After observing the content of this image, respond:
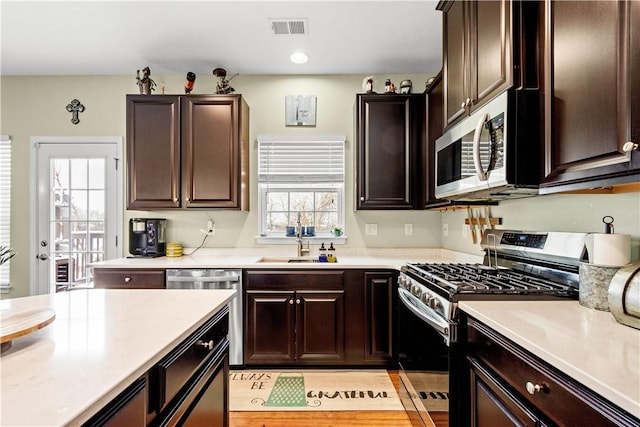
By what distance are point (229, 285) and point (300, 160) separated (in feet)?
4.82

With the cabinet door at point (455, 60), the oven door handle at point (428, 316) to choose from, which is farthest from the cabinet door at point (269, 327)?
the cabinet door at point (455, 60)

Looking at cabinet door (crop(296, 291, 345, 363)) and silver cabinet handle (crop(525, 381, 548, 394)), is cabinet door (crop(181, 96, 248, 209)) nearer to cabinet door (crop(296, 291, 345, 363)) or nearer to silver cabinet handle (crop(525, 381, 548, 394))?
cabinet door (crop(296, 291, 345, 363))

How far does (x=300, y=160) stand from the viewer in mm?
3508

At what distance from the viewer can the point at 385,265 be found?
279cm

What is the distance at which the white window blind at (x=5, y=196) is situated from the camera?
3502mm

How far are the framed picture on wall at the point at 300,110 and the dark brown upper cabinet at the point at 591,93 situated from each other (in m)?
2.34

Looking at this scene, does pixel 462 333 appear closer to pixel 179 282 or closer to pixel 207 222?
pixel 179 282

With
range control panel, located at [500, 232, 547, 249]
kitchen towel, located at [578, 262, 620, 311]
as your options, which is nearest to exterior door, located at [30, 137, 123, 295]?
range control panel, located at [500, 232, 547, 249]

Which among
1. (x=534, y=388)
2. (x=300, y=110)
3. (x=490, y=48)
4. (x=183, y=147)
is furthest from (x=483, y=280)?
(x=183, y=147)

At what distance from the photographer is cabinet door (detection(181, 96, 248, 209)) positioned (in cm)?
310

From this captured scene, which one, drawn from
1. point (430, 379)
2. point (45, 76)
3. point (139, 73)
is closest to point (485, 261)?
point (430, 379)

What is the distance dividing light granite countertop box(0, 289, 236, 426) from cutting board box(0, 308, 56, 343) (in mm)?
47

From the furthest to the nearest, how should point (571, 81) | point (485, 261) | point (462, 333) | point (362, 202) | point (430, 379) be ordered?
1. point (362, 202)
2. point (485, 261)
3. point (430, 379)
4. point (462, 333)
5. point (571, 81)

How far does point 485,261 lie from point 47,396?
2.36 metres
